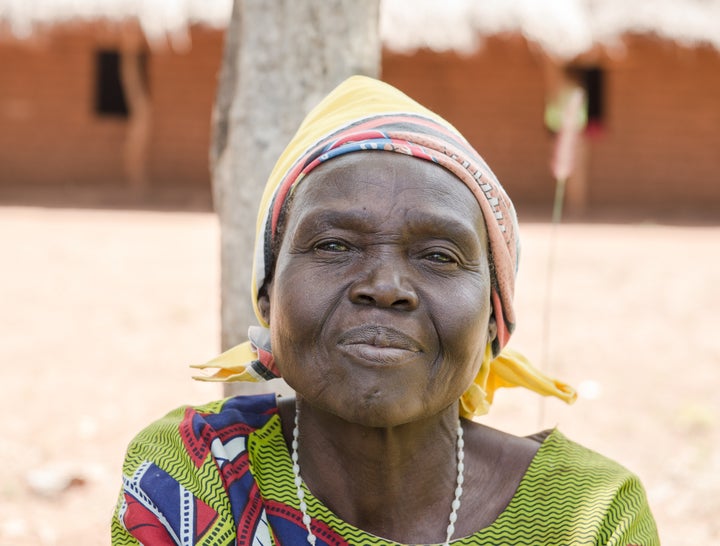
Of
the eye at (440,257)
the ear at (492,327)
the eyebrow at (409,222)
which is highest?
the eyebrow at (409,222)

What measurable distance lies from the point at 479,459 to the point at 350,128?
28.4 inches

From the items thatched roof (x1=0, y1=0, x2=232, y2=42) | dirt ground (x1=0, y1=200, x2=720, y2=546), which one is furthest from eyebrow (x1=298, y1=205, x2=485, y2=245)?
thatched roof (x1=0, y1=0, x2=232, y2=42)

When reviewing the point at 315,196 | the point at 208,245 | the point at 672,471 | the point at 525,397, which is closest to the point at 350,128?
the point at 315,196

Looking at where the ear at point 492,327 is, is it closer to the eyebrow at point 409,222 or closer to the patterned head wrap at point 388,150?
the patterned head wrap at point 388,150

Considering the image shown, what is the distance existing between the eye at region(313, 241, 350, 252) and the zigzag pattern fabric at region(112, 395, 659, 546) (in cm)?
42

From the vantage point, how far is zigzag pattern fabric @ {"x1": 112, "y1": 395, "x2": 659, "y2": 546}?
5.78ft

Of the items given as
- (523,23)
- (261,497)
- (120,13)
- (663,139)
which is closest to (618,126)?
(663,139)

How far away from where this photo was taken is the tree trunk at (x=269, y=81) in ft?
9.22

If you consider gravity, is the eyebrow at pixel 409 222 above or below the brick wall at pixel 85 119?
above

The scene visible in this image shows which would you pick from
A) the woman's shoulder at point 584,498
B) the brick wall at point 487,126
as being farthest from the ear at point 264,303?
the brick wall at point 487,126

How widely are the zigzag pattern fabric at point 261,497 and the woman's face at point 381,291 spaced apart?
24cm

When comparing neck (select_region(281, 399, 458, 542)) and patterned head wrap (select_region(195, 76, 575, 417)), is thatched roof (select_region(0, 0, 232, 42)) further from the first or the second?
neck (select_region(281, 399, 458, 542))

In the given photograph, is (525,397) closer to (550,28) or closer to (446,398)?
(446,398)

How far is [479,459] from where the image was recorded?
202 centimetres
